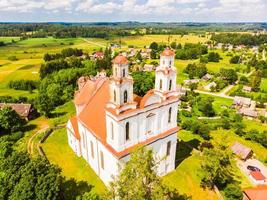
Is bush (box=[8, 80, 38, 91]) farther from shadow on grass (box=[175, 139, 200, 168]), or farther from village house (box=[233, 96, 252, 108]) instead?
village house (box=[233, 96, 252, 108])

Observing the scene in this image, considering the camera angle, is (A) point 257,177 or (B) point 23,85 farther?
(B) point 23,85

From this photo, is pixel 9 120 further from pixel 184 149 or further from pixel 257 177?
pixel 257 177

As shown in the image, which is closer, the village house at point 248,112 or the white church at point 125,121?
the white church at point 125,121

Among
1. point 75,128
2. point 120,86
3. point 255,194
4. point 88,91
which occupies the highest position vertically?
point 120,86

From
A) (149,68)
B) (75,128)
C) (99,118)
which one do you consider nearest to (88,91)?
(75,128)

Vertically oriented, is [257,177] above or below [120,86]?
below

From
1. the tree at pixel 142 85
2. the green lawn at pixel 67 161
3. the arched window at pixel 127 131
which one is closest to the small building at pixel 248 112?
the tree at pixel 142 85

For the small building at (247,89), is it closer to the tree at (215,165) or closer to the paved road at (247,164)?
the paved road at (247,164)
